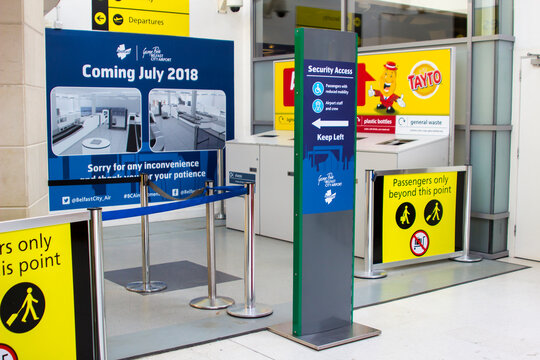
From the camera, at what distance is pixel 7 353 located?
299cm

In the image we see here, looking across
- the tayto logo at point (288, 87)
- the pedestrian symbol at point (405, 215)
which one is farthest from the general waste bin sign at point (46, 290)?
the tayto logo at point (288, 87)

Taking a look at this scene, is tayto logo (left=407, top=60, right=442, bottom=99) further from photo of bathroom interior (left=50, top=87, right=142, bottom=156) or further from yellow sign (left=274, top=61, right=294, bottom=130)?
photo of bathroom interior (left=50, top=87, right=142, bottom=156)

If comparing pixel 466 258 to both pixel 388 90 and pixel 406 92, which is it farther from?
pixel 388 90

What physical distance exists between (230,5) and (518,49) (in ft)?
12.9

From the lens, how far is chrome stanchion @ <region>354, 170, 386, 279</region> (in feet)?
18.7

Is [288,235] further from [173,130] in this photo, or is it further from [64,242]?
[64,242]

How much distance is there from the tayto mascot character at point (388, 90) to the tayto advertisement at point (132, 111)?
2.66 meters

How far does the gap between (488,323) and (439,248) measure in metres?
1.81

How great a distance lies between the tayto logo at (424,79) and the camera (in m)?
6.82

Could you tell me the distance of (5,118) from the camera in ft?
11.0

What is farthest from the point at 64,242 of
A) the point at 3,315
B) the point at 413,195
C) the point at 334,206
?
the point at 413,195

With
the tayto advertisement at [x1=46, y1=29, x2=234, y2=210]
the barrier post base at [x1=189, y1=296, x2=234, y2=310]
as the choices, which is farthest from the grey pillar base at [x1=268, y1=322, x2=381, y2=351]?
the tayto advertisement at [x1=46, y1=29, x2=234, y2=210]

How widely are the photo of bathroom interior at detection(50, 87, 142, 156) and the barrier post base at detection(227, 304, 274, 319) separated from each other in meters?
3.98

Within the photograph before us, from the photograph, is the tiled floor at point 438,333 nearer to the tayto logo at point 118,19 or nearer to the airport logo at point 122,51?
the airport logo at point 122,51
